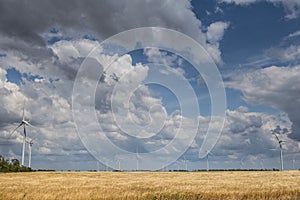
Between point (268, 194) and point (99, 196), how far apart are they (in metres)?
14.8

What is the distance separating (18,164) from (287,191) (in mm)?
130691

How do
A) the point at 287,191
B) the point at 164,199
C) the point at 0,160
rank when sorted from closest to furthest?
1. the point at 164,199
2. the point at 287,191
3. the point at 0,160

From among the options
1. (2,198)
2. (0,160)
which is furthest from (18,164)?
(2,198)

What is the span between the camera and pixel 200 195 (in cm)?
3216

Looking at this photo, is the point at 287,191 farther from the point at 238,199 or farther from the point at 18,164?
the point at 18,164

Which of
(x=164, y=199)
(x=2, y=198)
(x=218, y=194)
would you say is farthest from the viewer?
(x=218, y=194)

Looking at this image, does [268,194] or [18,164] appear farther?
[18,164]

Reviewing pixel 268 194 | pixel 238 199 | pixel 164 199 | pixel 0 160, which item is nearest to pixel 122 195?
pixel 164 199

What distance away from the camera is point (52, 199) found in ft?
97.1

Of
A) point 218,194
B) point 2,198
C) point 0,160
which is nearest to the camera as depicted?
point 2,198

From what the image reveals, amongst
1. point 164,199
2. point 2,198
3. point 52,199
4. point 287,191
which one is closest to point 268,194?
point 287,191

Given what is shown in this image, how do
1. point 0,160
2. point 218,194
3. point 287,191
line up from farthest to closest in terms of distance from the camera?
point 0,160, point 287,191, point 218,194

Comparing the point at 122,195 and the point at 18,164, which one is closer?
the point at 122,195

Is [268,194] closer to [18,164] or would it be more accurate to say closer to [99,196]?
[99,196]
